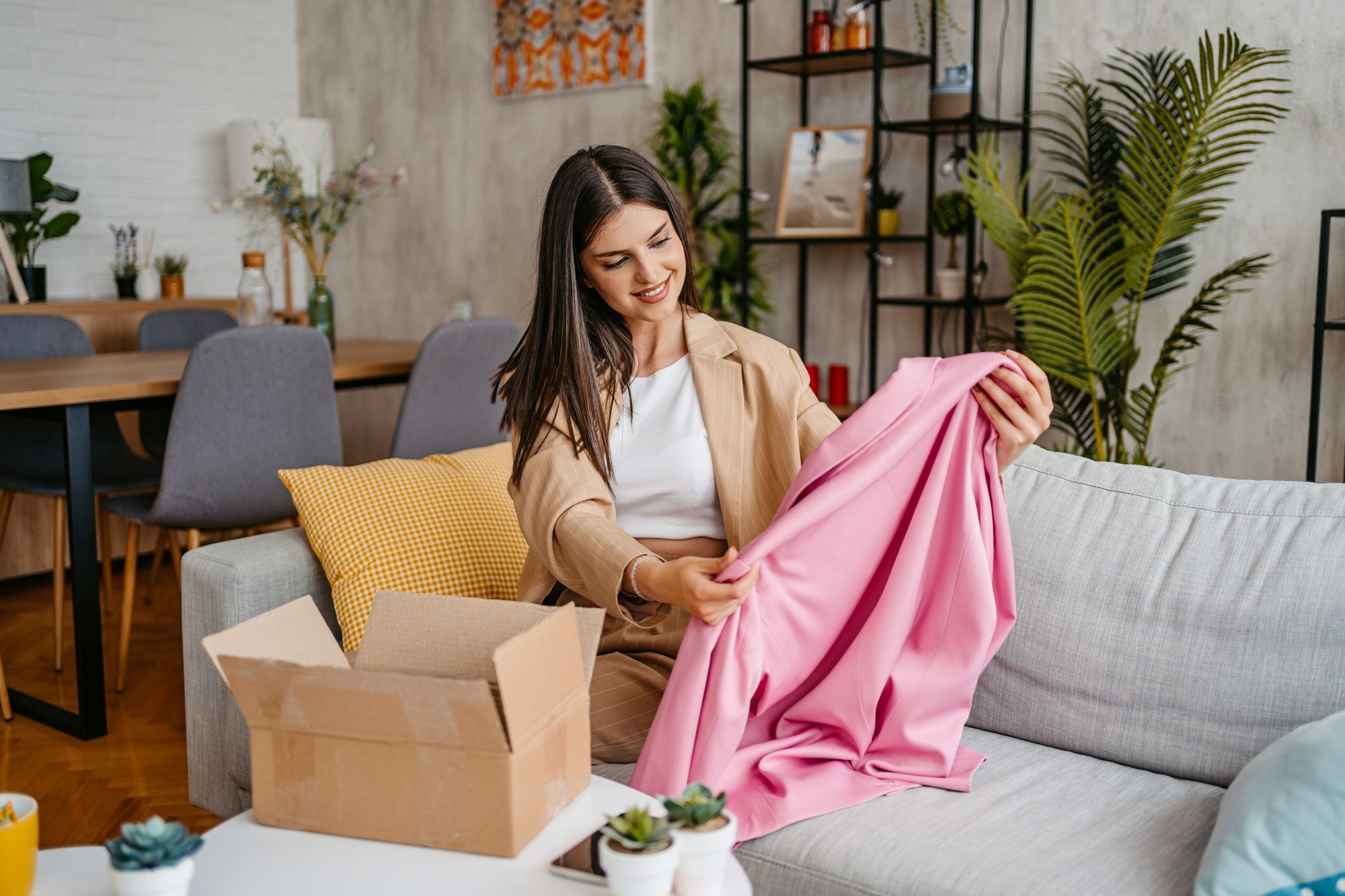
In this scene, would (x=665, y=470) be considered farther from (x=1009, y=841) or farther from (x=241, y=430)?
(x=241, y=430)

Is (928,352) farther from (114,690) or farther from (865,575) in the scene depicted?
(114,690)

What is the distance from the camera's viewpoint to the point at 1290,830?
1.12 meters

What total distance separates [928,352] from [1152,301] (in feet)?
2.31

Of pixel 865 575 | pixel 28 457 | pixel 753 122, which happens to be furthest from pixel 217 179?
pixel 865 575

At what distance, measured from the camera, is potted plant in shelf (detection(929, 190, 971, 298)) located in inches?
134

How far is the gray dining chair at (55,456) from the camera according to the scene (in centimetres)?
317

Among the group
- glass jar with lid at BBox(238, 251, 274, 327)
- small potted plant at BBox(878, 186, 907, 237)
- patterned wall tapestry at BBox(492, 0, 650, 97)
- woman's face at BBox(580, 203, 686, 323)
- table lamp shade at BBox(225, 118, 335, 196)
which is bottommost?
glass jar with lid at BBox(238, 251, 274, 327)

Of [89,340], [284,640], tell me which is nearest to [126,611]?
[89,340]

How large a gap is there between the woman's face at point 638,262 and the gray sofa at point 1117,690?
0.60 m

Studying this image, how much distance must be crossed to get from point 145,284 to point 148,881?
445cm

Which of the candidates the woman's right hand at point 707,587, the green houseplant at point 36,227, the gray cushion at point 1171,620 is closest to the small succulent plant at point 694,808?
the woman's right hand at point 707,587

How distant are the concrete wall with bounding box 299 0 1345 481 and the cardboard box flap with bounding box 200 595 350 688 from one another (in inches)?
51.9

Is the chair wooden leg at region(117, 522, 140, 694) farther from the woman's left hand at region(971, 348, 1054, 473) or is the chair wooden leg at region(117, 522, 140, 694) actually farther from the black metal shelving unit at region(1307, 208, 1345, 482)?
the black metal shelving unit at region(1307, 208, 1345, 482)

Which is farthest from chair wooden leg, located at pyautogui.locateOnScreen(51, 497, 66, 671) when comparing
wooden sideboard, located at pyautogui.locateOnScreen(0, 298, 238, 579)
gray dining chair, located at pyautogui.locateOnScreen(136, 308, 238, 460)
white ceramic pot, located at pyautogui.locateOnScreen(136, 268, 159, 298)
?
white ceramic pot, located at pyautogui.locateOnScreen(136, 268, 159, 298)
